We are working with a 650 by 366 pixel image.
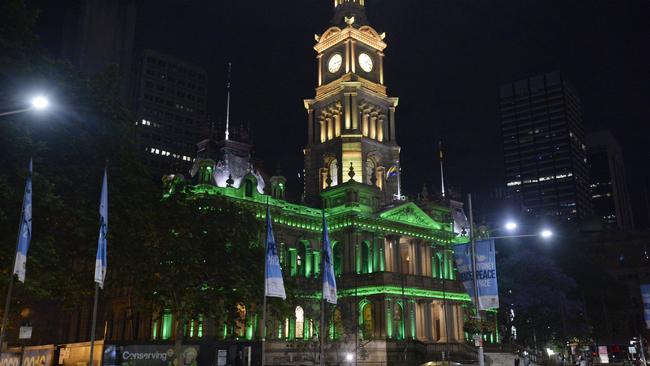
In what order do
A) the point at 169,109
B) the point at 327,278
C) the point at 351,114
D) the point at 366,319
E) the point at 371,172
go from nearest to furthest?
the point at 327,278 < the point at 366,319 < the point at 371,172 < the point at 351,114 < the point at 169,109

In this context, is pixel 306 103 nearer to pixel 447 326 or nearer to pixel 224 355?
pixel 447 326

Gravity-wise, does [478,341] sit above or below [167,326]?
below

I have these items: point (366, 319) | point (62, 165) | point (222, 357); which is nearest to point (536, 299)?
point (366, 319)

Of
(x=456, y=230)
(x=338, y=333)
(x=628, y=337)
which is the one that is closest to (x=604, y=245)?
(x=628, y=337)

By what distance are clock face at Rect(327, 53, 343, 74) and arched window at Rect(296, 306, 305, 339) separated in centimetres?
3337

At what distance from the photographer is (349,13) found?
290 feet

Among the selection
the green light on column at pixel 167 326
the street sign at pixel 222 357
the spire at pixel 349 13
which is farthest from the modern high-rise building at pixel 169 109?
the street sign at pixel 222 357

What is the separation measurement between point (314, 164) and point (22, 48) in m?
56.9

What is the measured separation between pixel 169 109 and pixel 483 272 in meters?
122

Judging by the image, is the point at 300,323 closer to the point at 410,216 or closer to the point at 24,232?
the point at 410,216

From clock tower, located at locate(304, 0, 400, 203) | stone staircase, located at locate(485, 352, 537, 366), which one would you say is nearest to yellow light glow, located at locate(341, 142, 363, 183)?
clock tower, located at locate(304, 0, 400, 203)

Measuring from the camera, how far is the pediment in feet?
241

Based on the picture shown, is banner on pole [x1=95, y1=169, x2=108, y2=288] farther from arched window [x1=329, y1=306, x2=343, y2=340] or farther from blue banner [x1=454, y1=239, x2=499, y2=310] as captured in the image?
arched window [x1=329, y1=306, x2=343, y2=340]

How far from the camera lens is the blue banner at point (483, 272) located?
29.9 meters
